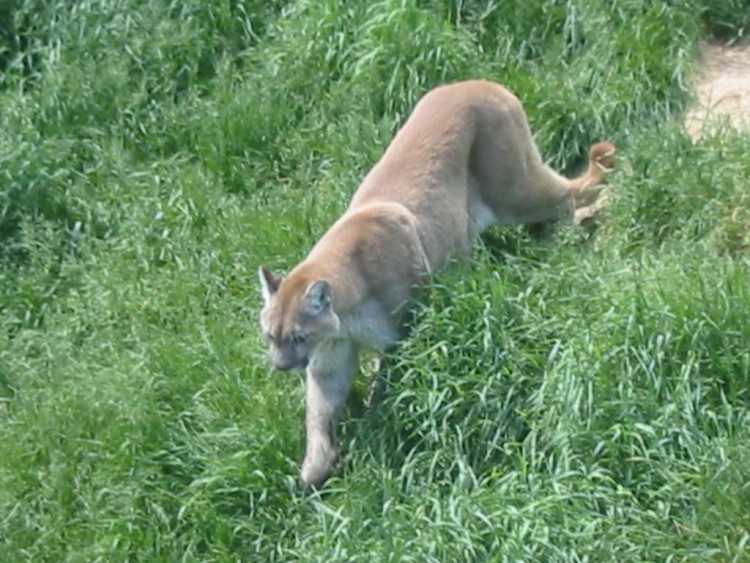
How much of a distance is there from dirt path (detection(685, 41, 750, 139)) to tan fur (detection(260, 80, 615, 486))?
1.85 feet

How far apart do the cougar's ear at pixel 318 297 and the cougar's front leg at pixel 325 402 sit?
0.23 meters

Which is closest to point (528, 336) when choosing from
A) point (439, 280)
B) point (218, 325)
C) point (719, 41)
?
point (439, 280)

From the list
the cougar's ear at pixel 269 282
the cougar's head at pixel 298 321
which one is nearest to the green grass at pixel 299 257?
the cougar's head at pixel 298 321

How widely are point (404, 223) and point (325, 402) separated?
39.5 inches

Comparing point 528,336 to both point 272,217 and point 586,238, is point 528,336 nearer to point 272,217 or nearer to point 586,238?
point 586,238

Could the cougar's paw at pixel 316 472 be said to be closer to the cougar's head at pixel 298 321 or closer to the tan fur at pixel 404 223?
the tan fur at pixel 404 223

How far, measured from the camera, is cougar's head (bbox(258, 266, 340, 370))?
7.81 m

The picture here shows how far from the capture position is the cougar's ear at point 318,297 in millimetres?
7789

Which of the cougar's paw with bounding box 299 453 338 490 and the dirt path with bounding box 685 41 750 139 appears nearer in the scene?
the cougar's paw with bounding box 299 453 338 490

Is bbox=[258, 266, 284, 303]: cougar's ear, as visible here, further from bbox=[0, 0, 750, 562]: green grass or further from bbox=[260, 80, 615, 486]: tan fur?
bbox=[0, 0, 750, 562]: green grass

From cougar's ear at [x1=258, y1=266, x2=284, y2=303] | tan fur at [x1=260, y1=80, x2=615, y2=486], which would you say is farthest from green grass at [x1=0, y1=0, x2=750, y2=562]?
cougar's ear at [x1=258, y1=266, x2=284, y2=303]

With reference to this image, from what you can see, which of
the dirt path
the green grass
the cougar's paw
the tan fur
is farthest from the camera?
the dirt path

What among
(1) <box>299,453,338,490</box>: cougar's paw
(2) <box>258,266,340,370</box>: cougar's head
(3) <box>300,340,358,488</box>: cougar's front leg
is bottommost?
(1) <box>299,453,338,490</box>: cougar's paw

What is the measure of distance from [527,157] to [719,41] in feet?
5.68
